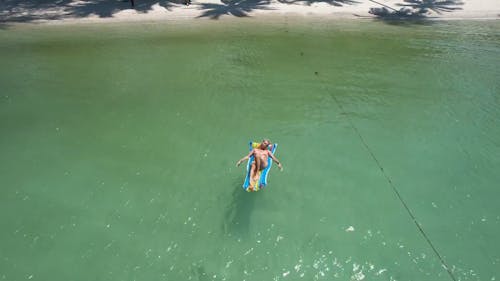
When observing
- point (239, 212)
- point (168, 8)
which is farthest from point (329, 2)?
point (239, 212)

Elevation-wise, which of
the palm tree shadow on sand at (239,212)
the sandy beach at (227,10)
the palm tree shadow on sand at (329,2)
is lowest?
the palm tree shadow on sand at (239,212)

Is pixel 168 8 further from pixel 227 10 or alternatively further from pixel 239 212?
pixel 239 212

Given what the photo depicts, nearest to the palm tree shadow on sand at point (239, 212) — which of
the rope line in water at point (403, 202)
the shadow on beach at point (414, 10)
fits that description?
the rope line in water at point (403, 202)

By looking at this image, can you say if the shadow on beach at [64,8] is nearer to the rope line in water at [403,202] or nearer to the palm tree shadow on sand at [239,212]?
the rope line in water at [403,202]

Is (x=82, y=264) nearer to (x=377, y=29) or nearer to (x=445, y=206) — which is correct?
(x=445, y=206)

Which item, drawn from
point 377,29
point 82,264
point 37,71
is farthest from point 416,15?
point 82,264

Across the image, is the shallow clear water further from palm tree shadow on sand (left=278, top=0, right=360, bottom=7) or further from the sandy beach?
palm tree shadow on sand (left=278, top=0, right=360, bottom=7)
